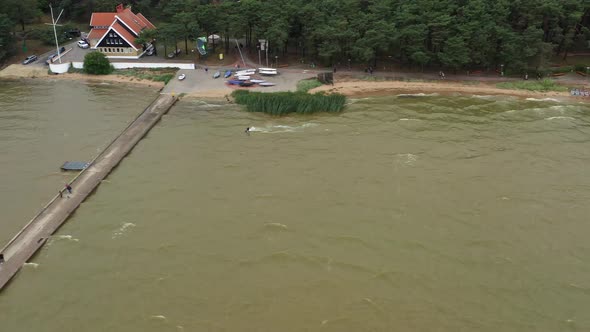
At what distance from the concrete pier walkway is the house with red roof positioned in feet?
72.8

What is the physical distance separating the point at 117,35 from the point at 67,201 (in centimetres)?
4041

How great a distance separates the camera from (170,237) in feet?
120

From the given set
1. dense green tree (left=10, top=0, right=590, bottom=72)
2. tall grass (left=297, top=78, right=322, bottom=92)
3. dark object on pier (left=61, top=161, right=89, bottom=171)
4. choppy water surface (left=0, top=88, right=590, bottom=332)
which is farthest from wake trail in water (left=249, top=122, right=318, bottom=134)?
dense green tree (left=10, top=0, right=590, bottom=72)

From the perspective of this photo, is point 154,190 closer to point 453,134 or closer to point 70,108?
point 70,108

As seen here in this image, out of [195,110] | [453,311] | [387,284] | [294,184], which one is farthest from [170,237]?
[195,110]

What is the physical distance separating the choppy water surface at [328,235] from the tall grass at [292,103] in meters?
3.92

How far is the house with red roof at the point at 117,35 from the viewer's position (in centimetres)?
7344

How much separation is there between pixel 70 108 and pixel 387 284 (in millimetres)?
45141

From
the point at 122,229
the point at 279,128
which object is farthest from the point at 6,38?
the point at 122,229

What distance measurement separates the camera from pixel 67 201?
4012 centimetres

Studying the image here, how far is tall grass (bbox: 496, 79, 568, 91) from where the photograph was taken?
6391 cm

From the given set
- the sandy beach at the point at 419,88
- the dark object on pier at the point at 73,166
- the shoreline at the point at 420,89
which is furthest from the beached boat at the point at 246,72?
the dark object on pier at the point at 73,166

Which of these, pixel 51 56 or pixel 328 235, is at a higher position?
pixel 51 56

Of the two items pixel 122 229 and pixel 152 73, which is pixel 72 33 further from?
pixel 122 229
